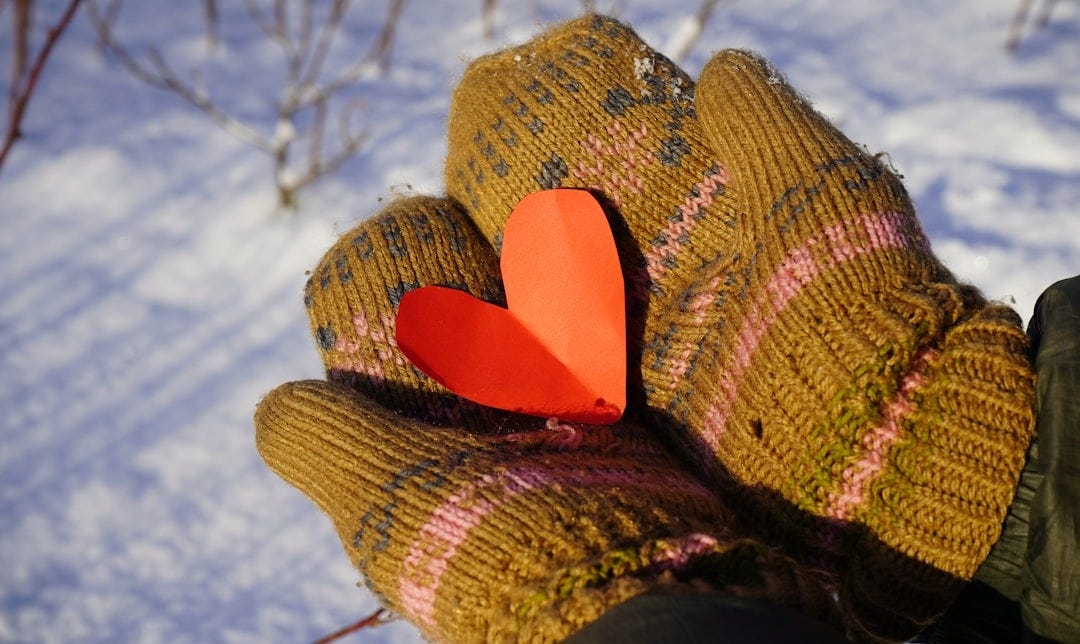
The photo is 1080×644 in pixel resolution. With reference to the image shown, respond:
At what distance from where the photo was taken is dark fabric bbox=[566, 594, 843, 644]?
0.52 m

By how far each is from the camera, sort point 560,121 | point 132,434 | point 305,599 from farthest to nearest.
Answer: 1. point 132,434
2. point 305,599
3. point 560,121

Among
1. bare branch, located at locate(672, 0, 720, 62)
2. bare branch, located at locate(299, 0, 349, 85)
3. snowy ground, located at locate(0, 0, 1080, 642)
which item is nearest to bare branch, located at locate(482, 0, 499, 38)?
snowy ground, located at locate(0, 0, 1080, 642)

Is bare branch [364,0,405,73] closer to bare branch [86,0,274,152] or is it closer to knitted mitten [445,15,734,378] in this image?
bare branch [86,0,274,152]

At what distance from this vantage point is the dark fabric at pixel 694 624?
52cm

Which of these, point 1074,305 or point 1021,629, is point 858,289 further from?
point 1021,629

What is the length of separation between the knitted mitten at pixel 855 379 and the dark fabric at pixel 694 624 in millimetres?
160

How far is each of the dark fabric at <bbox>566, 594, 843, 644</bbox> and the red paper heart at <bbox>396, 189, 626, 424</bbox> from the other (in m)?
0.32

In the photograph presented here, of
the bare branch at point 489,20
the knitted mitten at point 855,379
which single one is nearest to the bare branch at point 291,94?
the bare branch at point 489,20

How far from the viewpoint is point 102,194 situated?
1.80 meters

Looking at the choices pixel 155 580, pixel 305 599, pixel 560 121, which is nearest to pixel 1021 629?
pixel 560 121

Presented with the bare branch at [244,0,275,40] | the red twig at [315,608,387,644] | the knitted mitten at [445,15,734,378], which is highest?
the bare branch at [244,0,275,40]

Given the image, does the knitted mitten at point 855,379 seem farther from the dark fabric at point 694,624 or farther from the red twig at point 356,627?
the red twig at point 356,627

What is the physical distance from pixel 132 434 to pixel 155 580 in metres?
0.28

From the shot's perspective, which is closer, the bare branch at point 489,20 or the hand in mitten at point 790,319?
the hand in mitten at point 790,319
